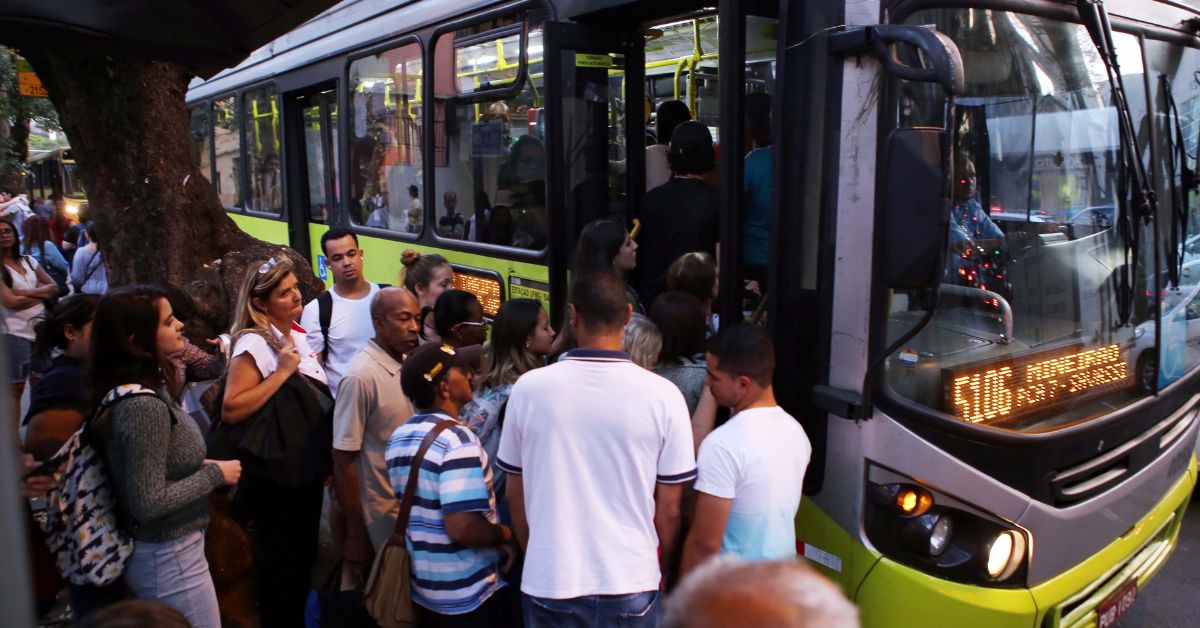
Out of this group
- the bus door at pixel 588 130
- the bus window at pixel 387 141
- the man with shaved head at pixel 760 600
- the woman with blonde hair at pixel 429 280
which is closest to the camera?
the man with shaved head at pixel 760 600

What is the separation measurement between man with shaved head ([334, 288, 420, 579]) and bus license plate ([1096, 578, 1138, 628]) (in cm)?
250

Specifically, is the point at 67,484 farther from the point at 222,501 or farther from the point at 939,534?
the point at 939,534

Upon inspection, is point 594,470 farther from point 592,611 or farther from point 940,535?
point 940,535

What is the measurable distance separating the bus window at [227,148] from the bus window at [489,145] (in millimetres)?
4791

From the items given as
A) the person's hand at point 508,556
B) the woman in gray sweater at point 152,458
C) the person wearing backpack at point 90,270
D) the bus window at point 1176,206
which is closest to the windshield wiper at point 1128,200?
the bus window at point 1176,206

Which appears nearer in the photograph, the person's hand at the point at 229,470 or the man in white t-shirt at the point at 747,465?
the man in white t-shirt at the point at 747,465

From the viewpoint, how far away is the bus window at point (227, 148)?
898 centimetres

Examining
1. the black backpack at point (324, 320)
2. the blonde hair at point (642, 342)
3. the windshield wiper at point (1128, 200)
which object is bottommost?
the black backpack at point (324, 320)

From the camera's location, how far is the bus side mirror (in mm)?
2324

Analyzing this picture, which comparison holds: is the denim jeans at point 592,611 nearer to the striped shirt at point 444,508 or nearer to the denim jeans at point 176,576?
the striped shirt at point 444,508

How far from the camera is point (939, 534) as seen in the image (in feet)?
8.84

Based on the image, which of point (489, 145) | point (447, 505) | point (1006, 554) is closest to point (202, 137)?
point (489, 145)

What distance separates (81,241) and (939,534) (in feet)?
31.8

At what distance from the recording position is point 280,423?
11.1 ft
